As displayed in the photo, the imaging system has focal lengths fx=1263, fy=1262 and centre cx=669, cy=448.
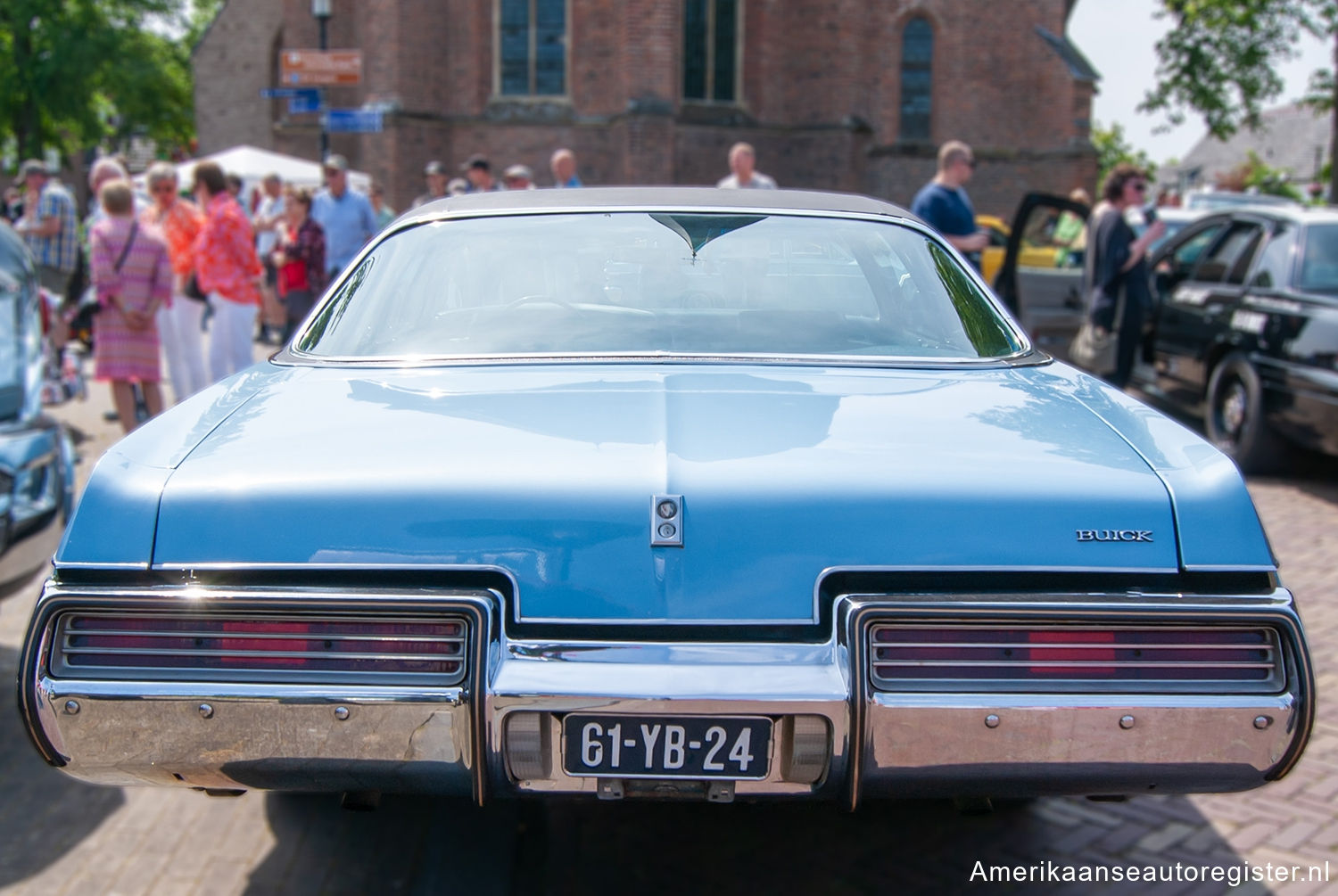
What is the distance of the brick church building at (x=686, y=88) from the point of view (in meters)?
25.4

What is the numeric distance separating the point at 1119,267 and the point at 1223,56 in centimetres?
2610

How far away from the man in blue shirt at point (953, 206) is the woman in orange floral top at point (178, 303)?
523cm

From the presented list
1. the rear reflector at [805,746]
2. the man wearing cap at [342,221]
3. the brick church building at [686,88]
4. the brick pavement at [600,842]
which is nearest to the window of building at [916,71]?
the brick church building at [686,88]

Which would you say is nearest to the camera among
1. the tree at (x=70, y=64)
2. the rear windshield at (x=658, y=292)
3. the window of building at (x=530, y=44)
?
the rear windshield at (x=658, y=292)

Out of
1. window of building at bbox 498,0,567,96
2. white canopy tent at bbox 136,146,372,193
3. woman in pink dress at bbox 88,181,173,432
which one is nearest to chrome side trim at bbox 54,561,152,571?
woman in pink dress at bbox 88,181,173,432

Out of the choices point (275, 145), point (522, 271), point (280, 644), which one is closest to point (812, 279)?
point (522, 271)

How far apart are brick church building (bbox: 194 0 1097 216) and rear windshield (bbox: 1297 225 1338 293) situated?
18356 millimetres

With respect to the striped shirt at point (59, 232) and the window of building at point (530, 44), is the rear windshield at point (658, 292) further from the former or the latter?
the window of building at point (530, 44)

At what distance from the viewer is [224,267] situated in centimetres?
880

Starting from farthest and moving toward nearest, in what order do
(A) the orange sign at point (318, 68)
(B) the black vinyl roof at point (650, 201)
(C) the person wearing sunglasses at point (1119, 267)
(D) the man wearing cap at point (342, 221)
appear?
(A) the orange sign at point (318, 68) → (D) the man wearing cap at point (342, 221) → (C) the person wearing sunglasses at point (1119, 267) → (B) the black vinyl roof at point (650, 201)

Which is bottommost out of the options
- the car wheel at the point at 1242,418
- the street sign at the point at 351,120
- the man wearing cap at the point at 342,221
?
the car wheel at the point at 1242,418

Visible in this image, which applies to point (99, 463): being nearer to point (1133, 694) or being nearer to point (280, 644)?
point (280, 644)

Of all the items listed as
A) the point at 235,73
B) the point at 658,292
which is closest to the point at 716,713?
the point at 658,292

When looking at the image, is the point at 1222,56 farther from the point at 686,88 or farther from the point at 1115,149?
the point at 1115,149
